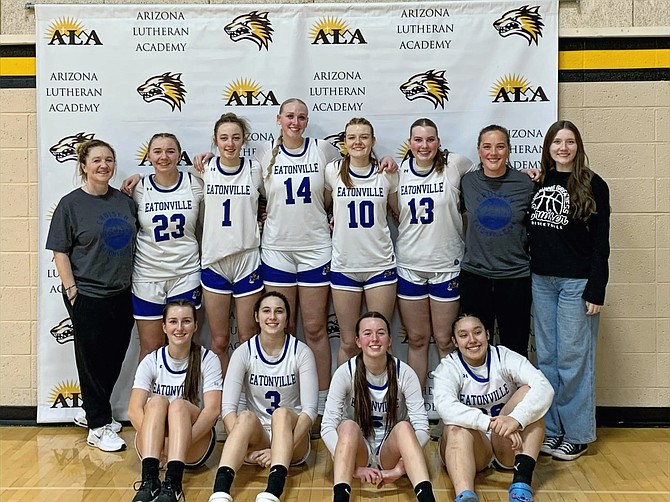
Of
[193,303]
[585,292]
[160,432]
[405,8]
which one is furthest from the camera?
[405,8]

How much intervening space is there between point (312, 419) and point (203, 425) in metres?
0.53

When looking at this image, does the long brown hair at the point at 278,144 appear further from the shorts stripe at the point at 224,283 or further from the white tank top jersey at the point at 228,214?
the shorts stripe at the point at 224,283

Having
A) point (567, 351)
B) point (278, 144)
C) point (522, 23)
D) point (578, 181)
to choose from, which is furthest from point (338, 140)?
point (567, 351)

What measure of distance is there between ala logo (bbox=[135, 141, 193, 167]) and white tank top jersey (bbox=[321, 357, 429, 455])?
1684 mm

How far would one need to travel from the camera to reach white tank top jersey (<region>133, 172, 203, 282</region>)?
4.34 meters

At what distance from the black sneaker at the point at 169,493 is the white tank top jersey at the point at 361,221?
1.48 m

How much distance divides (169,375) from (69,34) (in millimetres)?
2166

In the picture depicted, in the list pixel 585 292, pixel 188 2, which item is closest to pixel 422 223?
pixel 585 292

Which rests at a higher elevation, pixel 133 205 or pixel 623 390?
pixel 133 205

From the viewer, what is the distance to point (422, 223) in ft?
14.0

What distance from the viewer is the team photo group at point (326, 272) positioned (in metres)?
3.85

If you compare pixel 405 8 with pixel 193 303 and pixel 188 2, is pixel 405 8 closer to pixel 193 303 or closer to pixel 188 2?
pixel 188 2

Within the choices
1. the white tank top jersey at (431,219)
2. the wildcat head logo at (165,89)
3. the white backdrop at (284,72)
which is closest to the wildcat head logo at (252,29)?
the white backdrop at (284,72)

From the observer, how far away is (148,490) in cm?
339
